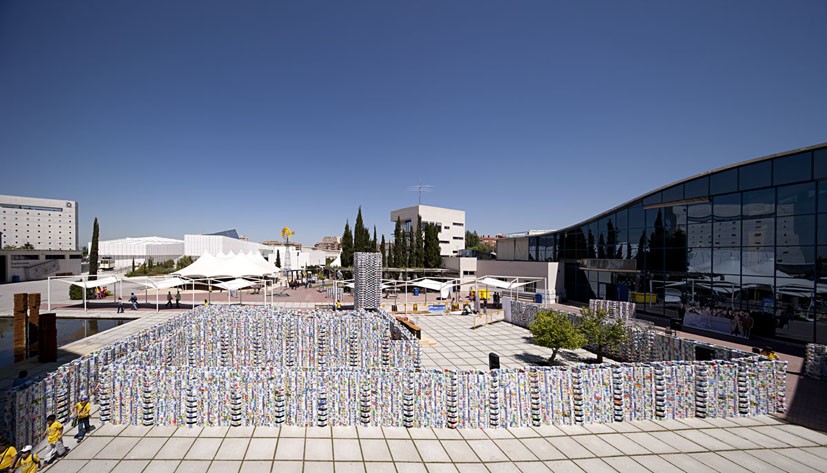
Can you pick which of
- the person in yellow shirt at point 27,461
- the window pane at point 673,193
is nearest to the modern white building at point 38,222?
the person in yellow shirt at point 27,461

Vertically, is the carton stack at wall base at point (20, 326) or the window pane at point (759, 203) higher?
the window pane at point (759, 203)

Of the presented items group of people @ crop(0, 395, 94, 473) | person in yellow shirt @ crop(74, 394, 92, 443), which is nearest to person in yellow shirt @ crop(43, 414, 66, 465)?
group of people @ crop(0, 395, 94, 473)

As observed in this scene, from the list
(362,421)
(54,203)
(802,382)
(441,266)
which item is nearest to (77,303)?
(362,421)

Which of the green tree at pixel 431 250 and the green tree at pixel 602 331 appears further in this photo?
the green tree at pixel 431 250

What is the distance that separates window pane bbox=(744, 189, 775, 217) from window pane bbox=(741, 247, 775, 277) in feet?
6.21

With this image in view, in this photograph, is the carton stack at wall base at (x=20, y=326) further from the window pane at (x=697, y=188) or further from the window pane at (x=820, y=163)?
the window pane at (x=820, y=163)

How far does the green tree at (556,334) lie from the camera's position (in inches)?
490

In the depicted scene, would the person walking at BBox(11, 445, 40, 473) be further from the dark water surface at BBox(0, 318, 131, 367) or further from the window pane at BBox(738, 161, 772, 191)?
the window pane at BBox(738, 161, 772, 191)

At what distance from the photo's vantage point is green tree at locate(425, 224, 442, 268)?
4462 centimetres

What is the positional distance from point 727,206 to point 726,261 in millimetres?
3123

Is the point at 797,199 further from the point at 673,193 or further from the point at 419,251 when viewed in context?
the point at 419,251

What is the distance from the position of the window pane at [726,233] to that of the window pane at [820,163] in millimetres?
3807

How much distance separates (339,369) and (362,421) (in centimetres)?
132

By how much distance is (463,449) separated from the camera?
7.21m
